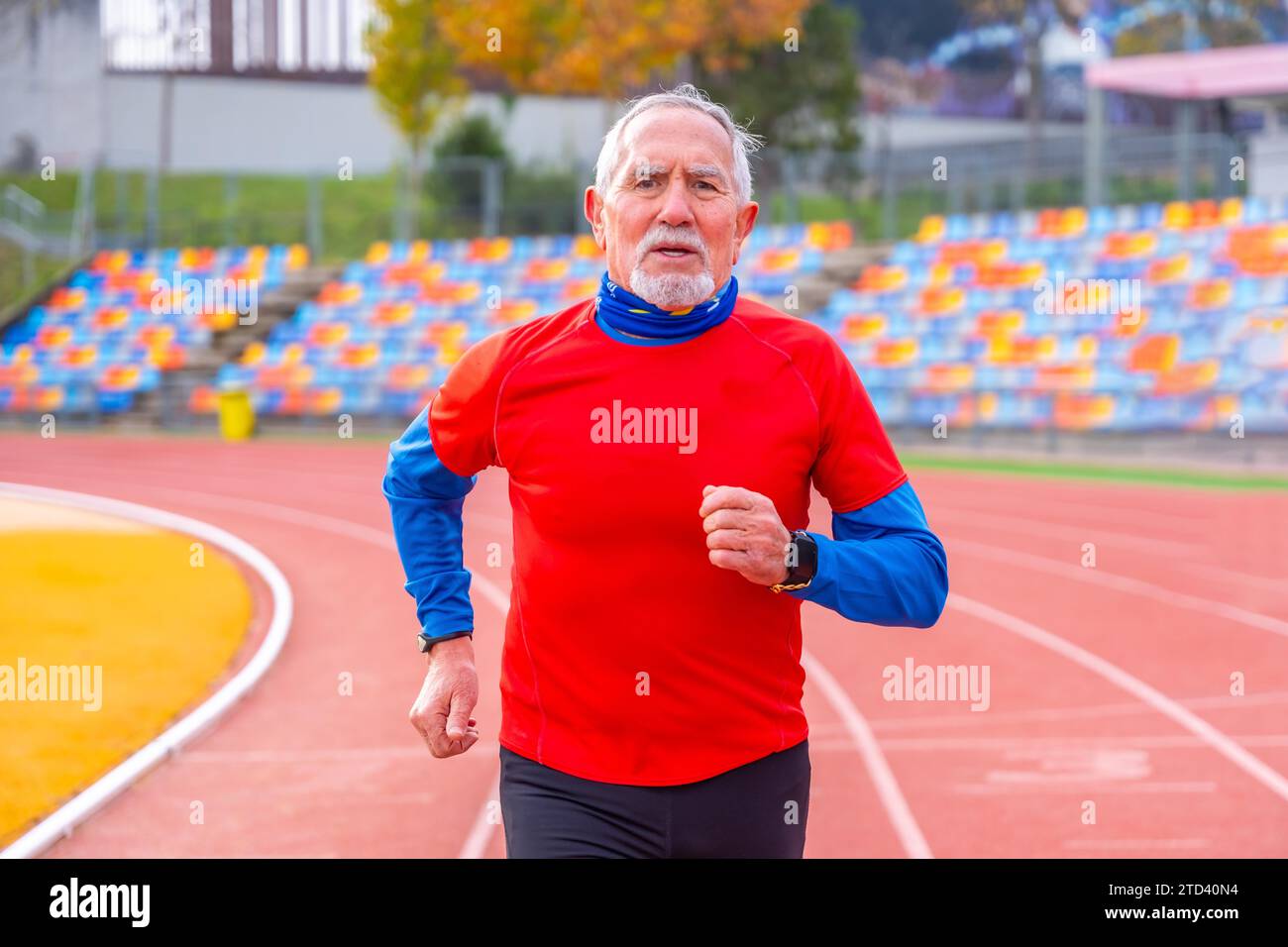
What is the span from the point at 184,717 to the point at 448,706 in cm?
512

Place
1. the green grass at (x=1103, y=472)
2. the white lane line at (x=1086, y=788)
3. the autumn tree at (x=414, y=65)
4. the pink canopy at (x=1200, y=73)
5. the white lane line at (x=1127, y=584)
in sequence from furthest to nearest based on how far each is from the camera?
the autumn tree at (x=414, y=65), the pink canopy at (x=1200, y=73), the green grass at (x=1103, y=472), the white lane line at (x=1127, y=584), the white lane line at (x=1086, y=788)

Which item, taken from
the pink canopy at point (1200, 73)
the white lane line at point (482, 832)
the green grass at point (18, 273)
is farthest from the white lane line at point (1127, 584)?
the green grass at point (18, 273)

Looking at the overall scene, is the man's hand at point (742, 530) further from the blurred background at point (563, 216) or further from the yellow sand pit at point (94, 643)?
the blurred background at point (563, 216)

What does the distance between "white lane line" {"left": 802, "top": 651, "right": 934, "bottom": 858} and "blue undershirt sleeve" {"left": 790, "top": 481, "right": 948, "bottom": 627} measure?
3374 mm

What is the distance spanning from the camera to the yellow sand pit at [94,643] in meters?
6.93

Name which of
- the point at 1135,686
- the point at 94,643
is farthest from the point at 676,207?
the point at 94,643

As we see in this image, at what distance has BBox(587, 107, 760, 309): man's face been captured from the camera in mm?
2871

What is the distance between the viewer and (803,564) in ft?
9.02

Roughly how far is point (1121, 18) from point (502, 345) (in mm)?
44608

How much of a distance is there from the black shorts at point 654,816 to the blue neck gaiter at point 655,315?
767mm

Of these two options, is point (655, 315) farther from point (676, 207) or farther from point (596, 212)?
point (596, 212)

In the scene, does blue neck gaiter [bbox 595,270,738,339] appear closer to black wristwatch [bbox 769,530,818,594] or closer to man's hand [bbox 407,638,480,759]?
black wristwatch [bbox 769,530,818,594]

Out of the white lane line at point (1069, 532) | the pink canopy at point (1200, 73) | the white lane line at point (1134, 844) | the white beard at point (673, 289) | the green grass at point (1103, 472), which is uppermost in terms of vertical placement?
the pink canopy at point (1200, 73)
